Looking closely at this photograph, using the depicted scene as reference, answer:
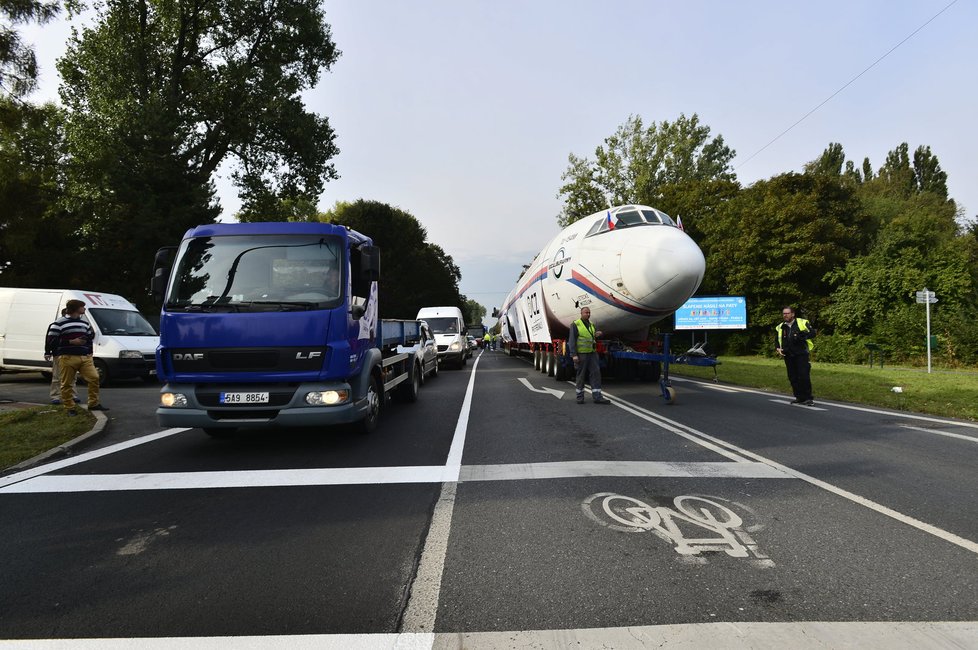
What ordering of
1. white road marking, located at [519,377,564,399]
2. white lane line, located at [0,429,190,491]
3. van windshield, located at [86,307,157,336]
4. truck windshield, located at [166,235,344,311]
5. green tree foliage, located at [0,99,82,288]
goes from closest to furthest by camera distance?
white lane line, located at [0,429,190,491] < truck windshield, located at [166,235,344,311] < white road marking, located at [519,377,564,399] < van windshield, located at [86,307,157,336] < green tree foliage, located at [0,99,82,288]

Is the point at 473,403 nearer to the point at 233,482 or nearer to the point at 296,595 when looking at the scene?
the point at 233,482

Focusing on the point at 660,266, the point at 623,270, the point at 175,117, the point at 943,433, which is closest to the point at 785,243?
the point at 623,270

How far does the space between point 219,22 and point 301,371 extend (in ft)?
85.4

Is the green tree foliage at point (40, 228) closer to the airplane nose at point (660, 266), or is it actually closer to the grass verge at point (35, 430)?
the grass verge at point (35, 430)

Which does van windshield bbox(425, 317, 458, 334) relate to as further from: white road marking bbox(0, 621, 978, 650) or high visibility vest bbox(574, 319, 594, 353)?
white road marking bbox(0, 621, 978, 650)

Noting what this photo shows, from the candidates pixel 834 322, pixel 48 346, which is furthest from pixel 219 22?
pixel 834 322

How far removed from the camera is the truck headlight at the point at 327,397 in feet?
20.3

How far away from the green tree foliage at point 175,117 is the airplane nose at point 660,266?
19249mm

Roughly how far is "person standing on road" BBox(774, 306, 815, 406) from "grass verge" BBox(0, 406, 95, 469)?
1184cm

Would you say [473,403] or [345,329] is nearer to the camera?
[345,329]

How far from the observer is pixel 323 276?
6.72m

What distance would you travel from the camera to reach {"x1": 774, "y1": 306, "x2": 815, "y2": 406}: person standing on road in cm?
1061

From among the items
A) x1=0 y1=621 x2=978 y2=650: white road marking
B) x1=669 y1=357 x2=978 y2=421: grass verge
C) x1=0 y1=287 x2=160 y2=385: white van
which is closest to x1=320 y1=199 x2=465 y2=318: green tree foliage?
x1=0 y1=287 x2=160 y2=385: white van

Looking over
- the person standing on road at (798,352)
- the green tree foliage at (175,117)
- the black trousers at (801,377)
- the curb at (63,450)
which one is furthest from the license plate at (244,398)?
the green tree foliage at (175,117)
